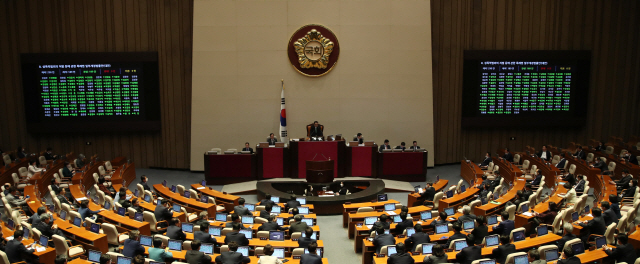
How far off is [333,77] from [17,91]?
1168cm

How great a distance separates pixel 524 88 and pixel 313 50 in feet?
26.6

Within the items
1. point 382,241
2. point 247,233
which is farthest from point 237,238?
point 382,241

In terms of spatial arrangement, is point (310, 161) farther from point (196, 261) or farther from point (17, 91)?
point (17, 91)

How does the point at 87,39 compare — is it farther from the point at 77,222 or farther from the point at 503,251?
the point at 503,251

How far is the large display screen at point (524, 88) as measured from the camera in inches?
719

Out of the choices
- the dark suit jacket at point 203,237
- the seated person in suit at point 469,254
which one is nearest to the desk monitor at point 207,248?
the dark suit jacket at point 203,237

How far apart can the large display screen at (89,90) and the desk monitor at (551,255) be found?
46.8 ft

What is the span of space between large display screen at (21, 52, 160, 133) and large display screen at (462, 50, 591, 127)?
11.8m

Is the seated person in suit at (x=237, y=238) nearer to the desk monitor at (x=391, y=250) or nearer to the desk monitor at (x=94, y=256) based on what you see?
the desk monitor at (x=94, y=256)

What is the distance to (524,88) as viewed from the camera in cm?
1842

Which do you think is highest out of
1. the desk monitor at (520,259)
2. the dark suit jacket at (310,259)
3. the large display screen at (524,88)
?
the large display screen at (524,88)

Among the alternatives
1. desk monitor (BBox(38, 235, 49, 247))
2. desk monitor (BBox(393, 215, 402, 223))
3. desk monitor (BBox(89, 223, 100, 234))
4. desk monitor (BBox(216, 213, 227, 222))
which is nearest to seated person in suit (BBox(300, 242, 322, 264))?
desk monitor (BBox(393, 215, 402, 223))

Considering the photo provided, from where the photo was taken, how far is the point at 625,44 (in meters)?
19.0

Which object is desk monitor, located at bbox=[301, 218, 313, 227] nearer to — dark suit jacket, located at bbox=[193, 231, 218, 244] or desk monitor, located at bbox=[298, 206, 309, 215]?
desk monitor, located at bbox=[298, 206, 309, 215]
